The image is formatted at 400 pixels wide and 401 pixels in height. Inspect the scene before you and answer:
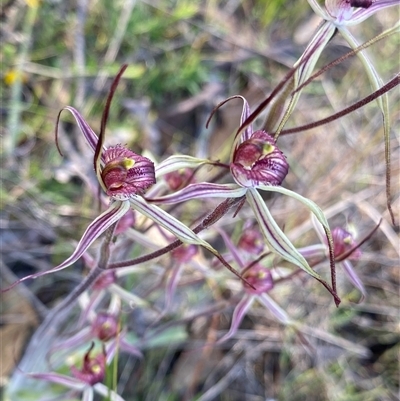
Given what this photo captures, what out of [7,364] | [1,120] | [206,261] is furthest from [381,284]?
[1,120]

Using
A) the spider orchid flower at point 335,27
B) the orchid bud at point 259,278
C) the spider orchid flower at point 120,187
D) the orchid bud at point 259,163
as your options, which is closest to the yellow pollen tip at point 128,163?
the spider orchid flower at point 120,187

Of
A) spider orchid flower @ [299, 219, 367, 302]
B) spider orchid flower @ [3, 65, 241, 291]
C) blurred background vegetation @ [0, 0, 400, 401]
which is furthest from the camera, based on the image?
blurred background vegetation @ [0, 0, 400, 401]

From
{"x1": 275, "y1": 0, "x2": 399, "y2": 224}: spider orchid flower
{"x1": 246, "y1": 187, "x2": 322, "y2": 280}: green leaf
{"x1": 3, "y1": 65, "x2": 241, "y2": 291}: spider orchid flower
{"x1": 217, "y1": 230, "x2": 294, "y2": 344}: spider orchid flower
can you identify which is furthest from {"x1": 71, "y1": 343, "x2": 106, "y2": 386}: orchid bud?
{"x1": 275, "y1": 0, "x2": 399, "y2": 224}: spider orchid flower

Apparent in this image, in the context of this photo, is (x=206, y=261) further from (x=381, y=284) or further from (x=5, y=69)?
(x=5, y=69)

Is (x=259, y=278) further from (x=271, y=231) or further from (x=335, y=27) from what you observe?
(x=335, y=27)

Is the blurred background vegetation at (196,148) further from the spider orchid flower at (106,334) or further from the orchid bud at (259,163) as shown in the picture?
the orchid bud at (259,163)

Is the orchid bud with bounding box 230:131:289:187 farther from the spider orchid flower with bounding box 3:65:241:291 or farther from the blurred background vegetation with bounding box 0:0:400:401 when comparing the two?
the blurred background vegetation with bounding box 0:0:400:401
